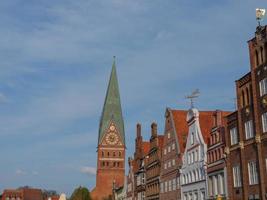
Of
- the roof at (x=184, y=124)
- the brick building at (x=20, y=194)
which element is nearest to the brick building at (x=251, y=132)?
the roof at (x=184, y=124)

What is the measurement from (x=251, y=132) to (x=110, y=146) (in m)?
119

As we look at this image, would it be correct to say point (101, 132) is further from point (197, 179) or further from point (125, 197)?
point (197, 179)

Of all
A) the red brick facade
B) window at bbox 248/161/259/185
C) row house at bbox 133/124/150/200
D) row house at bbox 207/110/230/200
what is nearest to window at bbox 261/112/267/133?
window at bbox 248/161/259/185

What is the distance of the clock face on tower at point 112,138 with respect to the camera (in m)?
159

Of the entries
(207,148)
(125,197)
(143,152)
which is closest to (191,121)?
(207,148)

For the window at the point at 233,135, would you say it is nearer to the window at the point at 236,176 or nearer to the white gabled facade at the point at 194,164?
the window at the point at 236,176

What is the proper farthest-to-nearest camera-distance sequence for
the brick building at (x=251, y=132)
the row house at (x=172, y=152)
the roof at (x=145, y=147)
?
the roof at (x=145, y=147) < the row house at (x=172, y=152) < the brick building at (x=251, y=132)

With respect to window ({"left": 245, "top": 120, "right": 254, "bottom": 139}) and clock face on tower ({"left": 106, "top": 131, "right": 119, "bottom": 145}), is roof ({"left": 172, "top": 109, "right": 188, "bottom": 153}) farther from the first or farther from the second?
clock face on tower ({"left": 106, "top": 131, "right": 119, "bottom": 145})

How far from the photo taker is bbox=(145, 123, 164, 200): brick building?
71938mm

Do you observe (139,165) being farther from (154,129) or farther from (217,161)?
(217,161)

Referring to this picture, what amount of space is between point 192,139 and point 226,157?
11659 mm

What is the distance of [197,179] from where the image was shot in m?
54.5

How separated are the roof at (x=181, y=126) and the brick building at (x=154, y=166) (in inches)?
296

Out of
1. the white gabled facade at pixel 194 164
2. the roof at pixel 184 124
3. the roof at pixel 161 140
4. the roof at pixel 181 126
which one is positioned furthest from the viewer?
the roof at pixel 161 140
